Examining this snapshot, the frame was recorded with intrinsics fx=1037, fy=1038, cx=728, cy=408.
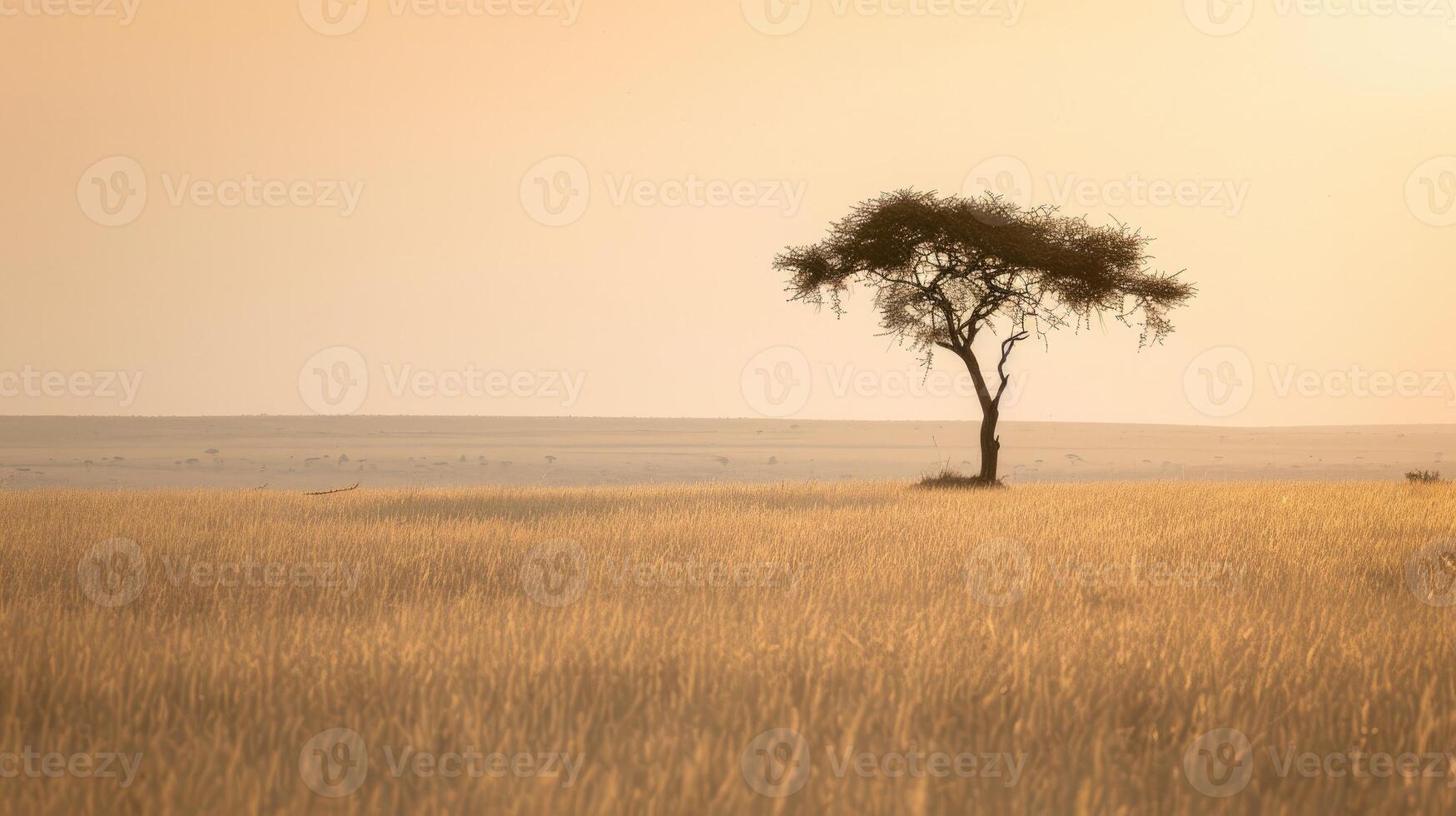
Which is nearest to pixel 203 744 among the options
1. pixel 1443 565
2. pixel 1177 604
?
pixel 1177 604

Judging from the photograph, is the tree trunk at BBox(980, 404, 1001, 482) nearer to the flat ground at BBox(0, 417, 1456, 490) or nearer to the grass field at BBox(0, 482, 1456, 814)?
the flat ground at BBox(0, 417, 1456, 490)

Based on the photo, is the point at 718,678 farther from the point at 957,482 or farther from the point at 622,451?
the point at 622,451

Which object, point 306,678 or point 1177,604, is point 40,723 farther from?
point 1177,604

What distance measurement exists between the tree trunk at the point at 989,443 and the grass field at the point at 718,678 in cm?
1354

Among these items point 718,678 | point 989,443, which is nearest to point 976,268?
point 989,443

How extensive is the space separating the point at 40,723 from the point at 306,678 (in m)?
1.48

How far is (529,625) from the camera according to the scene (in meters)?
8.39

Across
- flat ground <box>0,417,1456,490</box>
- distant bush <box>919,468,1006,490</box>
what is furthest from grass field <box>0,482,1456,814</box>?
flat ground <box>0,417,1456,490</box>

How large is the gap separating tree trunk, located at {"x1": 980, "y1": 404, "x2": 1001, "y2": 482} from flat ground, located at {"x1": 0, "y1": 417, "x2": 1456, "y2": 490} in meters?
8.15

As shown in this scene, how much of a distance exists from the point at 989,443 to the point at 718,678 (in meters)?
22.1

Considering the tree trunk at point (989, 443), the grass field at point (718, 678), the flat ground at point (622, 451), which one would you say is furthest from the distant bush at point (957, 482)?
the grass field at point (718, 678)

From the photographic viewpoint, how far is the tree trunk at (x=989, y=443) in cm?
2733

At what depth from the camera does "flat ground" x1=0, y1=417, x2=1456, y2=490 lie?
4003 centimetres

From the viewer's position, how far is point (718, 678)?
6738 mm
